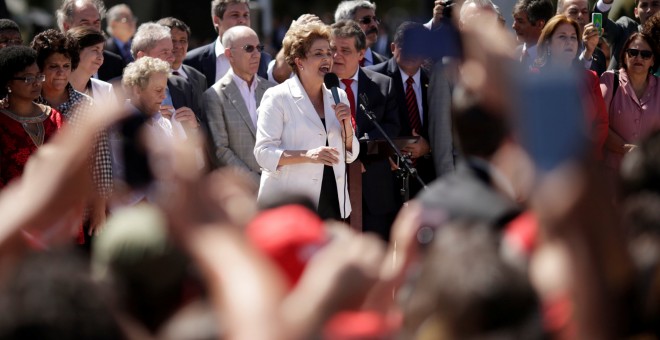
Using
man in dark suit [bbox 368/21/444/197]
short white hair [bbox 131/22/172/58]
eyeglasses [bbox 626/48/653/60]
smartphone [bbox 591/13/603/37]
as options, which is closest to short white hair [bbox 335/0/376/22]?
man in dark suit [bbox 368/21/444/197]

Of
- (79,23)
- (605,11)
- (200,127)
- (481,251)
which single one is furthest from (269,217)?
(605,11)

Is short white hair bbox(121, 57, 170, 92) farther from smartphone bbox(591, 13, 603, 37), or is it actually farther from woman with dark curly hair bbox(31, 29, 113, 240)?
smartphone bbox(591, 13, 603, 37)

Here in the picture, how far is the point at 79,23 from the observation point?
29.0 ft

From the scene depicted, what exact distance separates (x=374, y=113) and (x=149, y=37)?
5.98 ft

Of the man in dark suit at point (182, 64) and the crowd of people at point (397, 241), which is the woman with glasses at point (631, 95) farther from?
the crowd of people at point (397, 241)

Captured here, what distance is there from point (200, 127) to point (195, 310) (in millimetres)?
5663

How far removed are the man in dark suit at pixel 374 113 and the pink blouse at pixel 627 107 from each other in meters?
1.65

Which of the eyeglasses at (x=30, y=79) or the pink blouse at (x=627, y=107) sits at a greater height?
the eyeglasses at (x=30, y=79)

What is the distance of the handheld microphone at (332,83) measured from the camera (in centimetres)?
736

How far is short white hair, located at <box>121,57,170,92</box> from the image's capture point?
721cm

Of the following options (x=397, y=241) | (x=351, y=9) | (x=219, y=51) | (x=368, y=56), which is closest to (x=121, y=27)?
(x=219, y=51)

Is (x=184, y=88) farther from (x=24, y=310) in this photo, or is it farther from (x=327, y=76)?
(x=24, y=310)

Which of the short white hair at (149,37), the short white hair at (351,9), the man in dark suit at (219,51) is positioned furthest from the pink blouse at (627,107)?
the short white hair at (149,37)

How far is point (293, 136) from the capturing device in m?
7.33
